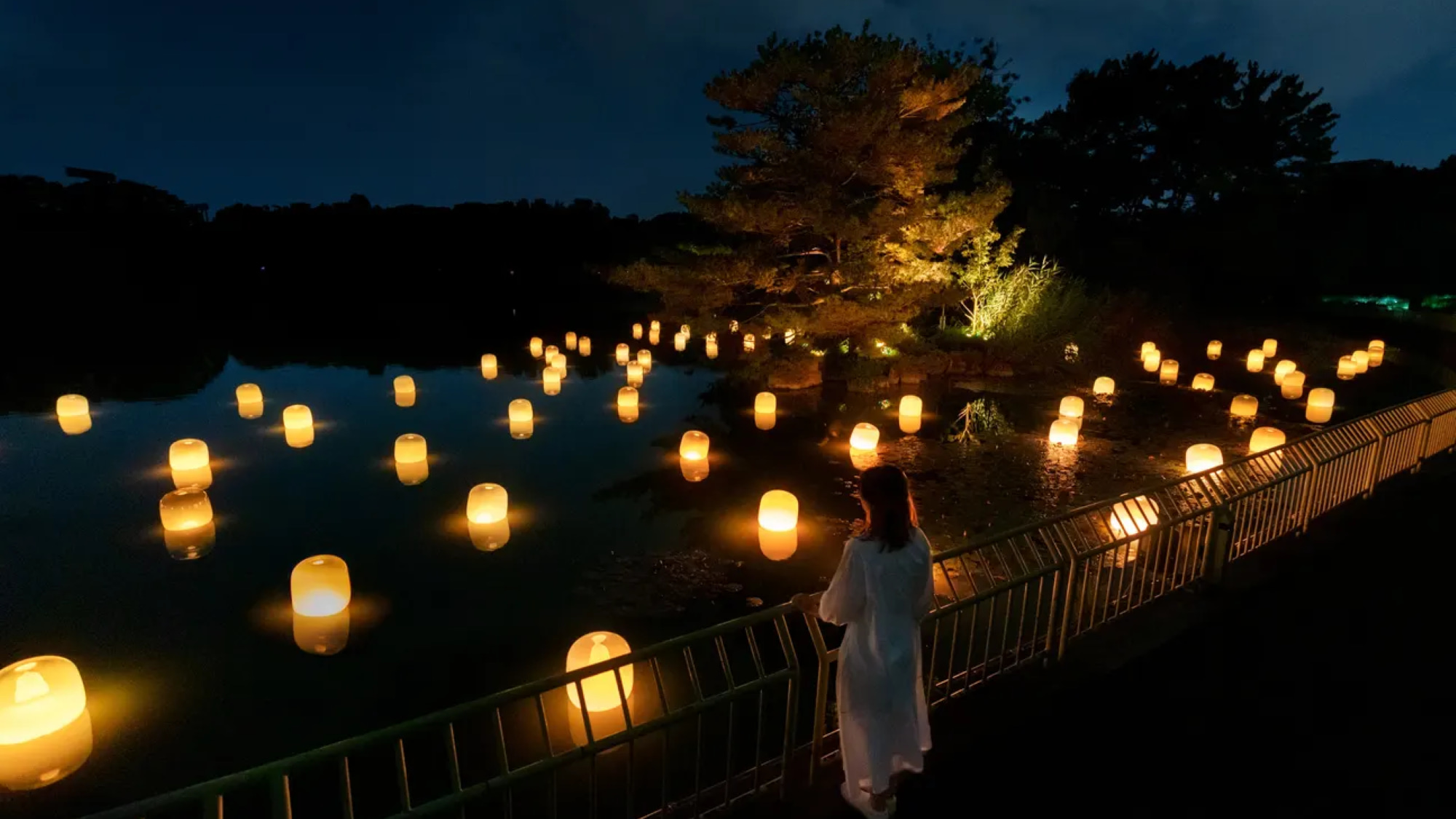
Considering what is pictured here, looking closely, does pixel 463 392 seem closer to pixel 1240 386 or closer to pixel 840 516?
pixel 840 516

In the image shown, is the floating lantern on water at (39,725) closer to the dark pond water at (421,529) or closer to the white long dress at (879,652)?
the dark pond water at (421,529)

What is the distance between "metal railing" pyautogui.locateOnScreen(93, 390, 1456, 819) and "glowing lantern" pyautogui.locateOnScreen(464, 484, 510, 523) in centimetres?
346

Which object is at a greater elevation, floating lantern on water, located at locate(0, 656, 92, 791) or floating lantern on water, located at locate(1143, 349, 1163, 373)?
floating lantern on water, located at locate(1143, 349, 1163, 373)

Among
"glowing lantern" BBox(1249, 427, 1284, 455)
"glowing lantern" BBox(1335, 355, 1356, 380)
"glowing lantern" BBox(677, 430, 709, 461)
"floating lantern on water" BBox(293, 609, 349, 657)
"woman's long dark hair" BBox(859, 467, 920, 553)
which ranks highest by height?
"woman's long dark hair" BBox(859, 467, 920, 553)

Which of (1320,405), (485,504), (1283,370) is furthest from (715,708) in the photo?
(1283,370)

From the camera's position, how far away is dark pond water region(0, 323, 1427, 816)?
5.31m

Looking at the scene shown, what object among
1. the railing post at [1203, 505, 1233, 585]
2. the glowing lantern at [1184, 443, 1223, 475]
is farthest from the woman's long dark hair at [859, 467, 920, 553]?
the glowing lantern at [1184, 443, 1223, 475]

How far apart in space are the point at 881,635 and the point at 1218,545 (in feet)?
13.3

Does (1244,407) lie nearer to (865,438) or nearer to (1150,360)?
(1150,360)

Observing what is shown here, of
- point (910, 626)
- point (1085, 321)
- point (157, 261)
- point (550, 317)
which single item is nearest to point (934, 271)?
point (1085, 321)

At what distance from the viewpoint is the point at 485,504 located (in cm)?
838

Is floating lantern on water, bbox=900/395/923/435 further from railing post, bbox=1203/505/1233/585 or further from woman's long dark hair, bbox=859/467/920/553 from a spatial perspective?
woman's long dark hair, bbox=859/467/920/553

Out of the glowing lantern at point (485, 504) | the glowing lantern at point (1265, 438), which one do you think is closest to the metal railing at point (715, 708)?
the glowing lantern at point (1265, 438)

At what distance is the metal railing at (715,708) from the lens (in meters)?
2.85
